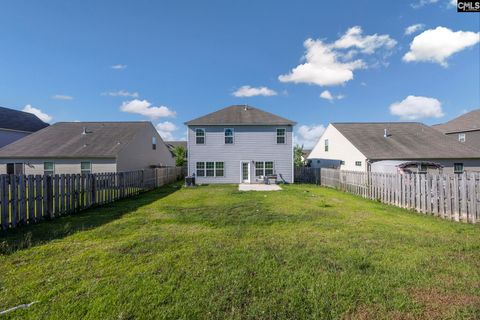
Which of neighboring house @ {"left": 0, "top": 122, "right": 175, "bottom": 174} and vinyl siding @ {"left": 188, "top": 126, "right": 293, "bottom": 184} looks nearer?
neighboring house @ {"left": 0, "top": 122, "right": 175, "bottom": 174}

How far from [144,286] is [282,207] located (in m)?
6.52

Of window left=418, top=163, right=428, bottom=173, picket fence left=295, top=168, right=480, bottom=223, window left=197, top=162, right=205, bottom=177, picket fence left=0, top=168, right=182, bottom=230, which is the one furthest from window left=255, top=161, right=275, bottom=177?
picket fence left=0, top=168, right=182, bottom=230

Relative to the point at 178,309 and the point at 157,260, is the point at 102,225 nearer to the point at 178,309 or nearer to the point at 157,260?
the point at 157,260

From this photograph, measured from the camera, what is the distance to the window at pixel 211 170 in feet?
67.0

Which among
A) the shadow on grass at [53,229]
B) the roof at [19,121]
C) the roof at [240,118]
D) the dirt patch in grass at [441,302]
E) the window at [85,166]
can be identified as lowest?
the dirt patch in grass at [441,302]

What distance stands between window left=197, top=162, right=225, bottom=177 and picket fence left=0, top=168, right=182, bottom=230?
27.9ft

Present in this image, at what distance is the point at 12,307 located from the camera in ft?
9.20

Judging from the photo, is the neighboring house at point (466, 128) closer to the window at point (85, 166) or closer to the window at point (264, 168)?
the window at point (264, 168)

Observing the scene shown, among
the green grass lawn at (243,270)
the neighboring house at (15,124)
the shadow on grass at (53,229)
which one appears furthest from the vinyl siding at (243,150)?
the neighboring house at (15,124)

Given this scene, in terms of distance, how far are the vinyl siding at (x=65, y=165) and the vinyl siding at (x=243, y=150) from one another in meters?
6.70

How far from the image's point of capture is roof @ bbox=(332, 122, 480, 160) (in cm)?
1908

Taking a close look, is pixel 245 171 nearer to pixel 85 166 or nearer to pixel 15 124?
pixel 85 166

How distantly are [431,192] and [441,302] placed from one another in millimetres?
6300

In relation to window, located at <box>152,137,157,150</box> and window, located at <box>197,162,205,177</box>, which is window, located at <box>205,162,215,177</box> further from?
window, located at <box>152,137,157,150</box>
